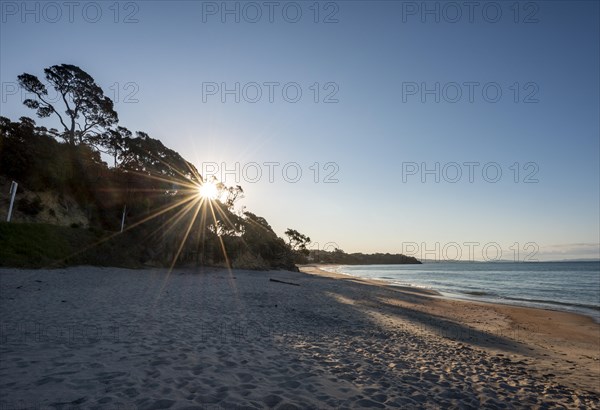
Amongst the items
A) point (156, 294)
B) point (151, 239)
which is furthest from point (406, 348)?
point (151, 239)

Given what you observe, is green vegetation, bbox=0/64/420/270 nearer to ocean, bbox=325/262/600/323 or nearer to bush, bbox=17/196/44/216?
bush, bbox=17/196/44/216

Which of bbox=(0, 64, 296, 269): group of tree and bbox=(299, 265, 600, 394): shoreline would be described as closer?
bbox=(299, 265, 600, 394): shoreline

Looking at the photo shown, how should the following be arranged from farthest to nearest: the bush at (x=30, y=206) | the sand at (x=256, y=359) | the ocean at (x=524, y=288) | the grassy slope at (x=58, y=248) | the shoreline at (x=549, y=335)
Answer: the bush at (x=30, y=206)
the ocean at (x=524, y=288)
the grassy slope at (x=58, y=248)
the shoreline at (x=549, y=335)
the sand at (x=256, y=359)

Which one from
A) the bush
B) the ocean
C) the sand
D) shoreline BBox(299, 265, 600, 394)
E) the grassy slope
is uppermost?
the bush

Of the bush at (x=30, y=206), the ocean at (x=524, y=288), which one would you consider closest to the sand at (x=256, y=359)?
the ocean at (x=524, y=288)

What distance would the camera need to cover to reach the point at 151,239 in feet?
117

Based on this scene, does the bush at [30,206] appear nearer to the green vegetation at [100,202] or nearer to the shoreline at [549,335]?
the green vegetation at [100,202]

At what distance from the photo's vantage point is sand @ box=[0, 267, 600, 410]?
508 centimetres

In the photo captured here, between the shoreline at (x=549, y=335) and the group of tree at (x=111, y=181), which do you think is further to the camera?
the group of tree at (x=111, y=181)

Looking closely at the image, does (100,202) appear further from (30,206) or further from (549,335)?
(549,335)

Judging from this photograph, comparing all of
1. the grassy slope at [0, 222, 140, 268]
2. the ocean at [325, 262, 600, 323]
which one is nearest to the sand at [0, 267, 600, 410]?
the grassy slope at [0, 222, 140, 268]

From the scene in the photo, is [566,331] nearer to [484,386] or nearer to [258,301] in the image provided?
[484,386]

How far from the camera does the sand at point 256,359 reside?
508cm

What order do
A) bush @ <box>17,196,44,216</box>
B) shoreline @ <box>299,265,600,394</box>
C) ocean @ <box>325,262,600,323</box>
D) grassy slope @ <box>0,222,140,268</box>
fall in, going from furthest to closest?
bush @ <box>17,196,44,216</box> → ocean @ <box>325,262,600,323</box> → grassy slope @ <box>0,222,140,268</box> → shoreline @ <box>299,265,600,394</box>
